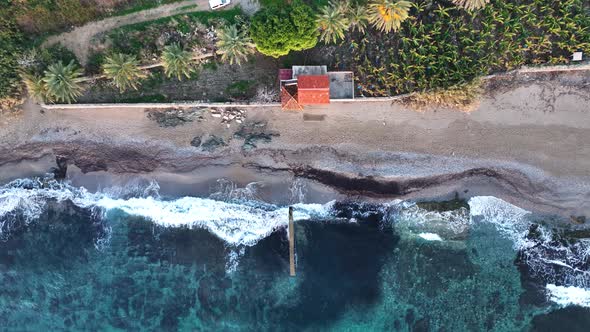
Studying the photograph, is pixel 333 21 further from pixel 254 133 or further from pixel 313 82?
pixel 254 133

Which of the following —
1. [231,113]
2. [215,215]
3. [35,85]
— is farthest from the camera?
[215,215]

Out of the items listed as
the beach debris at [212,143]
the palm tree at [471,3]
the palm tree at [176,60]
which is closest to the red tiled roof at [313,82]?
the beach debris at [212,143]

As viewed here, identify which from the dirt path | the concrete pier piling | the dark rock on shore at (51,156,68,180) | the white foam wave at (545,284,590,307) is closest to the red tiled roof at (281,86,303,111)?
the dirt path

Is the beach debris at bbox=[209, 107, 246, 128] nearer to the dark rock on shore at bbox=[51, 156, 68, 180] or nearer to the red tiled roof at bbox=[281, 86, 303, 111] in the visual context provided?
the red tiled roof at bbox=[281, 86, 303, 111]

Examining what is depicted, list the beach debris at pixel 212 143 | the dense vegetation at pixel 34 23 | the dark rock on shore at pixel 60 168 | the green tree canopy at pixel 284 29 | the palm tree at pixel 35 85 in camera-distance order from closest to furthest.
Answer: the green tree canopy at pixel 284 29 < the palm tree at pixel 35 85 < the dense vegetation at pixel 34 23 < the beach debris at pixel 212 143 < the dark rock on shore at pixel 60 168

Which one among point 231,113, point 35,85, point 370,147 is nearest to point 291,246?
point 370,147

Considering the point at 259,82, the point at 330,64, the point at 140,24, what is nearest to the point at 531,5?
the point at 330,64

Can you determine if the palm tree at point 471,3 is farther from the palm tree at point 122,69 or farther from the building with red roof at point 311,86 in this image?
the palm tree at point 122,69
